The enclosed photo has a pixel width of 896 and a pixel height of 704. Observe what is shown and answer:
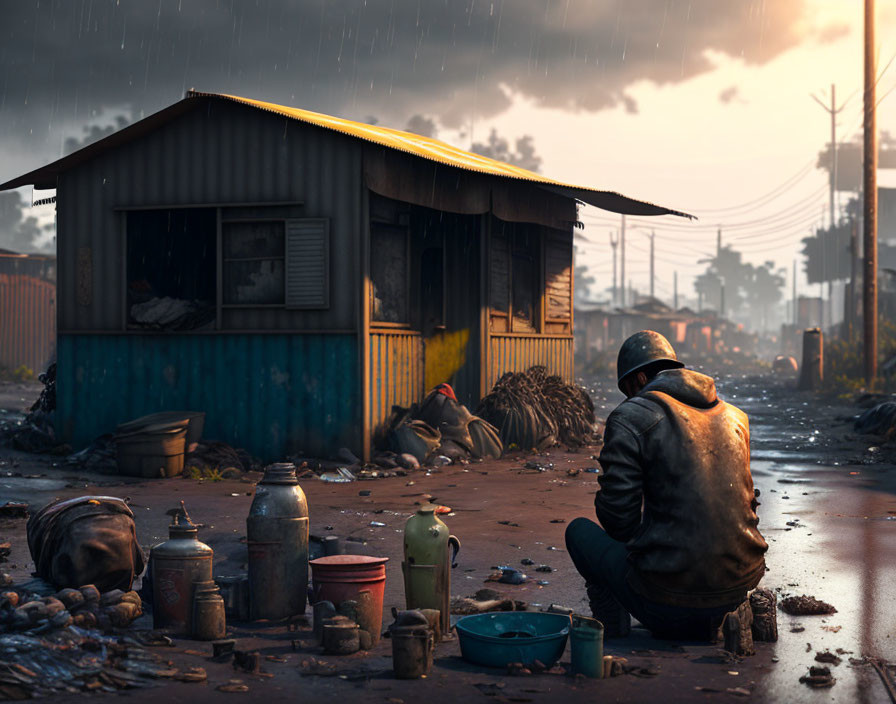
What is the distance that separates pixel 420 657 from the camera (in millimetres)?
4297

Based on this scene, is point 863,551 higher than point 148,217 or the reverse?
the reverse

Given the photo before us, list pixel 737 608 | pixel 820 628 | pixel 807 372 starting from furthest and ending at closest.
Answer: pixel 807 372 → pixel 820 628 → pixel 737 608

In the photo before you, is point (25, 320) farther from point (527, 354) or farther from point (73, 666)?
point (73, 666)

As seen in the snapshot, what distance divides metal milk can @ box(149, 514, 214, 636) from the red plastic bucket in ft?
2.03

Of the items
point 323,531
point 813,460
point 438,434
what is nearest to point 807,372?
point 813,460

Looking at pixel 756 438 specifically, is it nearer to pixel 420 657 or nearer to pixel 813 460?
pixel 813 460

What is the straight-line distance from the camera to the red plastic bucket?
4.86m

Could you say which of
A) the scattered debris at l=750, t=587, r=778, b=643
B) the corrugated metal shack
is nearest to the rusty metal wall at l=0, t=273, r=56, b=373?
the corrugated metal shack

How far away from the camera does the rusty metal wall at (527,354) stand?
14.9 meters

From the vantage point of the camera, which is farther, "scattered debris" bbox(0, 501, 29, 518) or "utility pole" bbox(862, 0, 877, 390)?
"utility pole" bbox(862, 0, 877, 390)

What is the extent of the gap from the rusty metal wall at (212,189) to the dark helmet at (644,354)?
745 centimetres

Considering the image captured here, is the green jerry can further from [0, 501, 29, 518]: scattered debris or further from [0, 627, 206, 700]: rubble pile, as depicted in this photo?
[0, 501, 29, 518]: scattered debris

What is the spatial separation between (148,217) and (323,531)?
7156mm

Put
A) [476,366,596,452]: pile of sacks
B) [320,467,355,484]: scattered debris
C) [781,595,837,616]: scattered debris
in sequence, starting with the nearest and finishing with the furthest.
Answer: [781,595,837,616]: scattered debris, [320,467,355,484]: scattered debris, [476,366,596,452]: pile of sacks
